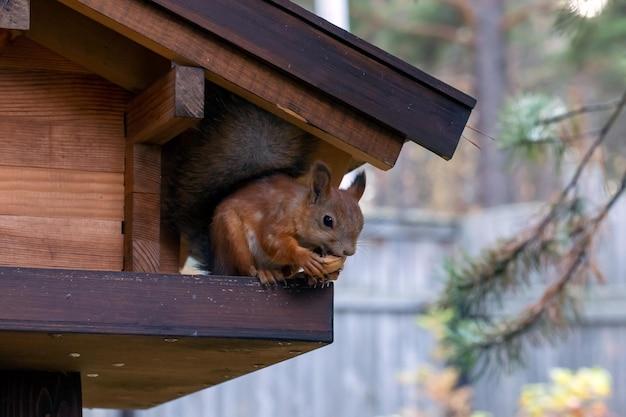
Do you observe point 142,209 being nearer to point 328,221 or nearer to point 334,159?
point 328,221

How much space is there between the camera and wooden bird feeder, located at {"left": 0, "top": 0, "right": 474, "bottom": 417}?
249 cm

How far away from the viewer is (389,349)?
11.1m

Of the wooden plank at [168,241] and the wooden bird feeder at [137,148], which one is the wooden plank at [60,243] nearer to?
the wooden bird feeder at [137,148]

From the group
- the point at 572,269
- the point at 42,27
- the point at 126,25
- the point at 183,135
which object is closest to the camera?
the point at 126,25

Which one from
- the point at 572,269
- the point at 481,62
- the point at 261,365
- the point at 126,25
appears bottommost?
the point at 261,365

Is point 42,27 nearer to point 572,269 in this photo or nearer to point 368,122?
point 368,122

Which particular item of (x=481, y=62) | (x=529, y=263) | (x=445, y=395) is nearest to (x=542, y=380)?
(x=445, y=395)

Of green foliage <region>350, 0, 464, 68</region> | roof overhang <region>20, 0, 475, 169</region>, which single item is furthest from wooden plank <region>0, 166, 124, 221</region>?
green foliage <region>350, 0, 464, 68</region>

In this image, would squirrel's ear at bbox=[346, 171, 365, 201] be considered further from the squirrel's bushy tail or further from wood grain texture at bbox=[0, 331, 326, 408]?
wood grain texture at bbox=[0, 331, 326, 408]

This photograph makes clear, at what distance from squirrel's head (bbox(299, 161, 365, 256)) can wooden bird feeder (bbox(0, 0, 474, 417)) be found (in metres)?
0.21

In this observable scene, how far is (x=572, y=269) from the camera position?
13.9 feet

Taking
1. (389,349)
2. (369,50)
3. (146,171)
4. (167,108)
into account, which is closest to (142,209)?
(146,171)

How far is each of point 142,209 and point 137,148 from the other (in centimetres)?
14

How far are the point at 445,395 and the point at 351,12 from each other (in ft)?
22.5
